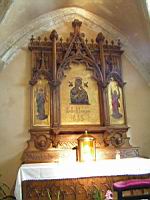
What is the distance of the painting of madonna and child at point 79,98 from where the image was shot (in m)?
4.34

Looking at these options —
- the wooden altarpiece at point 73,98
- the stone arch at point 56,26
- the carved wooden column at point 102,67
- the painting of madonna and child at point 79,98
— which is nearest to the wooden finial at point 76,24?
the wooden altarpiece at point 73,98

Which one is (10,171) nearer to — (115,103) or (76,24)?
(115,103)

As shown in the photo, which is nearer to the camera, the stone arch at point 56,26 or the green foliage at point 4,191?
the green foliage at point 4,191

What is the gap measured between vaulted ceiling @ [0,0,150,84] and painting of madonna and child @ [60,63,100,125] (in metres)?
0.94

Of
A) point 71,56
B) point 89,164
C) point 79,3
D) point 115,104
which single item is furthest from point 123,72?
point 89,164

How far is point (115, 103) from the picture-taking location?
14.9 ft

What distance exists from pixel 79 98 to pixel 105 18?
147 cm

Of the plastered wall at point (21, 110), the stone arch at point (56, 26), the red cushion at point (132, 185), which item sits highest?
the stone arch at point (56, 26)

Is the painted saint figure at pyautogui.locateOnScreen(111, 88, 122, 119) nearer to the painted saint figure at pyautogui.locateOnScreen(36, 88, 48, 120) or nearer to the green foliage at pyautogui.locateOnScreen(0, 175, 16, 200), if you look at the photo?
the painted saint figure at pyautogui.locateOnScreen(36, 88, 48, 120)

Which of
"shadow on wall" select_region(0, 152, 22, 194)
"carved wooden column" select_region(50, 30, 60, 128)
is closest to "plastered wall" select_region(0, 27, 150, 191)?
"shadow on wall" select_region(0, 152, 22, 194)

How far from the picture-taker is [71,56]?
4465mm

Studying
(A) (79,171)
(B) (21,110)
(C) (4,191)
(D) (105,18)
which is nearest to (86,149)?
(A) (79,171)

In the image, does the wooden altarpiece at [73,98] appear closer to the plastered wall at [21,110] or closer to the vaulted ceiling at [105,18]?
the plastered wall at [21,110]

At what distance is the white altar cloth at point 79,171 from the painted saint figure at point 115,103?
3.31ft
